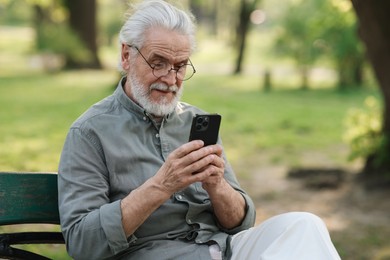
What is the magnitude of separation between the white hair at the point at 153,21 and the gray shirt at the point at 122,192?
236 millimetres

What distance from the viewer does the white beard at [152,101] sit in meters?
2.80

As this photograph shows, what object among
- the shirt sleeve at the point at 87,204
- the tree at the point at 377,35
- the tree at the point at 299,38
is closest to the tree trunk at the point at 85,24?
the tree at the point at 299,38

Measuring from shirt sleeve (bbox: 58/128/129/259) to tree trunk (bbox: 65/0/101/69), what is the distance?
20677 millimetres

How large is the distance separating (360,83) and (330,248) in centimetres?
1959

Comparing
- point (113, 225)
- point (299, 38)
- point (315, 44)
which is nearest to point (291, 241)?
point (113, 225)

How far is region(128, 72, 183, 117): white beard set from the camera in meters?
2.80

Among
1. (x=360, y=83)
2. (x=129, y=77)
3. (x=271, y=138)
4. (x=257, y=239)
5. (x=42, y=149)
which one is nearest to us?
(x=257, y=239)

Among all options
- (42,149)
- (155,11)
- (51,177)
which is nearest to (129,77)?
(155,11)

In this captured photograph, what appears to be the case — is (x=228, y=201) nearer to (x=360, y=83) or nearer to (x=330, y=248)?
(x=330, y=248)

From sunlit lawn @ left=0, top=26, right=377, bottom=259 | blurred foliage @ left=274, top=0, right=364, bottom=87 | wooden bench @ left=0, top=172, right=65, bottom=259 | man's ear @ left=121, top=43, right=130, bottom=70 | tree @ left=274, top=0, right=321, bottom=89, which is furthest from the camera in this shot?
tree @ left=274, top=0, right=321, bottom=89

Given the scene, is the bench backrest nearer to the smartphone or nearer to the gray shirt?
the gray shirt

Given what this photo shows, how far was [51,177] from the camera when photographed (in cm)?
275

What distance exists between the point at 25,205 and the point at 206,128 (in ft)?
2.59

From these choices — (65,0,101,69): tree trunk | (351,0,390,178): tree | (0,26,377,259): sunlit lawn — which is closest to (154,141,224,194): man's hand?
(0,26,377,259): sunlit lawn
